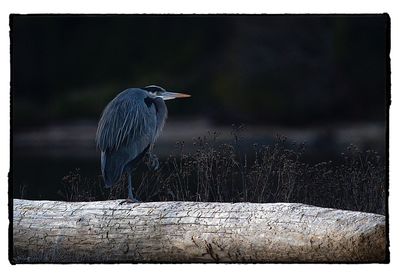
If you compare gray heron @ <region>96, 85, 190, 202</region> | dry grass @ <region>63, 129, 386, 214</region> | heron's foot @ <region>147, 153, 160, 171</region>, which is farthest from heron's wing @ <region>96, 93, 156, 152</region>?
dry grass @ <region>63, 129, 386, 214</region>

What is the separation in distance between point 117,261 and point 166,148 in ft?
2.69

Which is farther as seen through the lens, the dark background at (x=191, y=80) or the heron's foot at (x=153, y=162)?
the heron's foot at (x=153, y=162)

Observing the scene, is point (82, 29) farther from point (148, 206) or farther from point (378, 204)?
point (378, 204)

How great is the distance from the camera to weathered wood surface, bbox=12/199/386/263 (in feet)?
36.3

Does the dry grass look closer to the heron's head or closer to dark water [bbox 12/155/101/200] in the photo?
dark water [bbox 12/155/101/200]

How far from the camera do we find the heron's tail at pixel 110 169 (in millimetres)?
11391

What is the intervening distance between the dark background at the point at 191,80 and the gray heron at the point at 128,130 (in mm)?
55

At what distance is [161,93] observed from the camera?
Result: 1138 cm

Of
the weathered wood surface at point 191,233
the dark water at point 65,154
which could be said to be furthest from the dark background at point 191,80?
the weathered wood surface at point 191,233

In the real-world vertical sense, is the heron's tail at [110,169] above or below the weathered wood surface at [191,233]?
above

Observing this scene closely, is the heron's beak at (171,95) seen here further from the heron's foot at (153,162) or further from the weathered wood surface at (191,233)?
the weathered wood surface at (191,233)

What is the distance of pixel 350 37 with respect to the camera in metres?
11.2

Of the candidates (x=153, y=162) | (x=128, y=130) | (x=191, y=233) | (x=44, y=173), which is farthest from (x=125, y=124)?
(x=191, y=233)

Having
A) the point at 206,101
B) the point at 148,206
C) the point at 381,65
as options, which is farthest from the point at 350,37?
the point at 148,206
